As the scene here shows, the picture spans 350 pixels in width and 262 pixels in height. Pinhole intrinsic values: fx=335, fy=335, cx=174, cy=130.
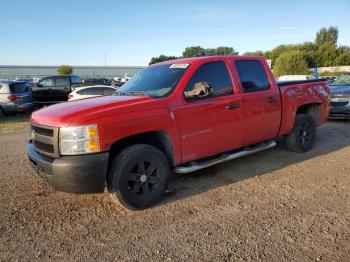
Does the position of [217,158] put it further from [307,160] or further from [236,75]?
[307,160]

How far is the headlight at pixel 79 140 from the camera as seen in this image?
3684 mm

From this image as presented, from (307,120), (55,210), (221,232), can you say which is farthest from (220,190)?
(307,120)

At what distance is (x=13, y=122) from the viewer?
1247 centimetres

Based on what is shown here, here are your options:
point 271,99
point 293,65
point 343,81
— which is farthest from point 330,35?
point 271,99

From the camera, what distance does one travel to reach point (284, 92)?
5.91 meters

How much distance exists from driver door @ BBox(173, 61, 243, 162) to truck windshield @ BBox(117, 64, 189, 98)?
0.23m

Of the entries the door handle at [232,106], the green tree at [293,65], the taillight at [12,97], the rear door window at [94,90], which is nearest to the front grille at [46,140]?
the door handle at [232,106]

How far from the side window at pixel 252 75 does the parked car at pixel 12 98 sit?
35.8 ft

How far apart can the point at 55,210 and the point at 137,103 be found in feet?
5.63

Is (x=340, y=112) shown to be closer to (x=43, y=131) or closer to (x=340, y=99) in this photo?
(x=340, y=99)

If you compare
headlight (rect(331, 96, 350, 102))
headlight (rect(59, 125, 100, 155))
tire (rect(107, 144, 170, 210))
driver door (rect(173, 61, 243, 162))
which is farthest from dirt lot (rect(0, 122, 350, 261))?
headlight (rect(331, 96, 350, 102))

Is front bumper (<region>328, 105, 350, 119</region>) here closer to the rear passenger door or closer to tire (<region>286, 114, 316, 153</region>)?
tire (<region>286, 114, 316, 153</region>)

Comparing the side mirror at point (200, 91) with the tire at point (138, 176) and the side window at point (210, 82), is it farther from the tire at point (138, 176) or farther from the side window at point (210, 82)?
the tire at point (138, 176)

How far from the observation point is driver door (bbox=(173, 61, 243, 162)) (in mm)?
4461
